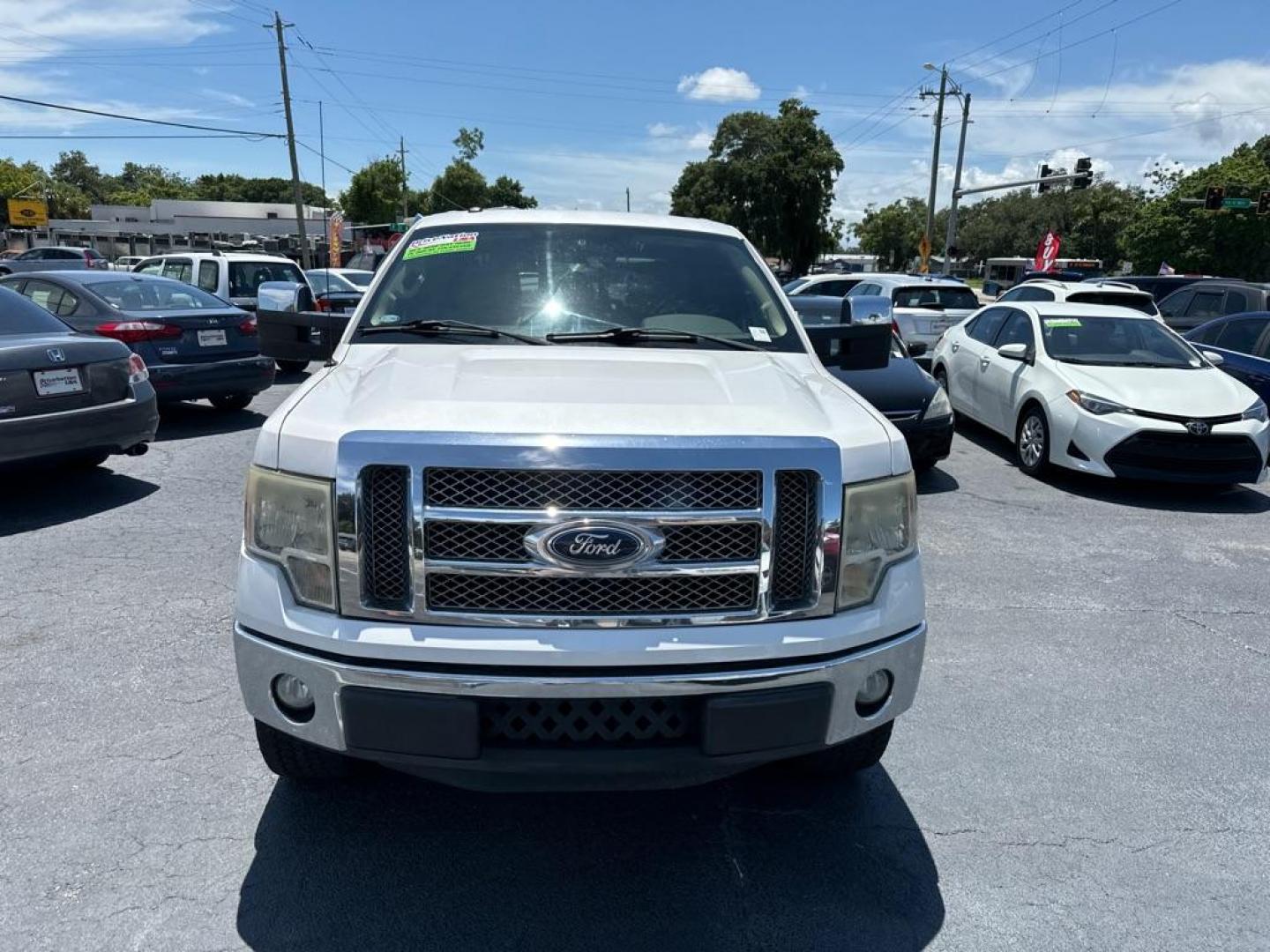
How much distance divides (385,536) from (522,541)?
14.0 inches

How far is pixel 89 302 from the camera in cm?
900

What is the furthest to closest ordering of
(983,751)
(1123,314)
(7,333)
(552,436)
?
(1123,314), (7,333), (983,751), (552,436)

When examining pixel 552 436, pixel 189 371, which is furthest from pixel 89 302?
pixel 552 436

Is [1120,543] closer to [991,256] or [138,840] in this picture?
[138,840]

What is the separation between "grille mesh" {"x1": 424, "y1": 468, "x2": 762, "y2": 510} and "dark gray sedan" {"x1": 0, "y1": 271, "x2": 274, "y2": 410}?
8.06 m

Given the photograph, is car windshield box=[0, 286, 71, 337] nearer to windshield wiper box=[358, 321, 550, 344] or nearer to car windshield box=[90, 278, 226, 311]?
car windshield box=[90, 278, 226, 311]

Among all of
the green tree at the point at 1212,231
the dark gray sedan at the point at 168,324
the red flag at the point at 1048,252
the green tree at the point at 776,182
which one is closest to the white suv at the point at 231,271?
the dark gray sedan at the point at 168,324

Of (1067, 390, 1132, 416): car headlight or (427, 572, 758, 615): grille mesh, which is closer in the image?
(427, 572, 758, 615): grille mesh

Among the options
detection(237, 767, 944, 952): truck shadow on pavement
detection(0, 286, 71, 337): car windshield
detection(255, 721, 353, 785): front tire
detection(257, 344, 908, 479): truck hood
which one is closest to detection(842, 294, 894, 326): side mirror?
detection(257, 344, 908, 479): truck hood

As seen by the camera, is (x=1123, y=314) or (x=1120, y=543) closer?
(x=1120, y=543)

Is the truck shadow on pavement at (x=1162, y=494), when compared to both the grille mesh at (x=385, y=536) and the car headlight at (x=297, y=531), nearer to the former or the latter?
the grille mesh at (x=385, y=536)

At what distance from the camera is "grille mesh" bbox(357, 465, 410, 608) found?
7.50 ft

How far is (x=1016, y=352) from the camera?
8.90 meters

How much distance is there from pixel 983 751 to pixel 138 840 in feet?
9.69
